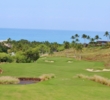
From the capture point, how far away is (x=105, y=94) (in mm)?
11406

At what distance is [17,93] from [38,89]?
1.35 m

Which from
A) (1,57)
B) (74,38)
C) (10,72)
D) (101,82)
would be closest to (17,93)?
(101,82)

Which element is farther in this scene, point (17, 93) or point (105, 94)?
point (105, 94)

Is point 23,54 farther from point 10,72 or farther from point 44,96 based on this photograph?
point 44,96

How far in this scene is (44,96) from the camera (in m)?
10.3

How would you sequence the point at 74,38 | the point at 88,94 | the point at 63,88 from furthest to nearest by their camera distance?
1. the point at 74,38
2. the point at 63,88
3. the point at 88,94

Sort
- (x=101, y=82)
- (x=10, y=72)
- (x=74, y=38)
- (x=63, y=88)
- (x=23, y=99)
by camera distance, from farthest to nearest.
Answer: (x=74, y=38) → (x=10, y=72) → (x=101, y=82) → (x=63, y=88) → (x=23, y=99)

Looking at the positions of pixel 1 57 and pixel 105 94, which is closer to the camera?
pixel 105 94

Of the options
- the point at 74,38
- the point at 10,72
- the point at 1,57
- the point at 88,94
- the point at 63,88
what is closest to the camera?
the point at 88,94

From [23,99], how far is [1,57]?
4243 cm

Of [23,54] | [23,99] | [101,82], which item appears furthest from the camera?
[23,54]

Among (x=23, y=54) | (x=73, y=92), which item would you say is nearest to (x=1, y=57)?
(x=23, y=54)

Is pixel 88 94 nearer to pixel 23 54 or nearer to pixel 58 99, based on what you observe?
pixel 58 99

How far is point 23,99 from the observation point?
9711 mm
